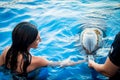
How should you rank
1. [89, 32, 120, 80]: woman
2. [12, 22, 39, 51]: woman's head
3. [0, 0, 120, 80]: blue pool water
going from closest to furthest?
[89, 32, 120, 80]: woman < [12, 22, 39, 51]: woman's head < [0, 0, 120, 80]: blue pool water

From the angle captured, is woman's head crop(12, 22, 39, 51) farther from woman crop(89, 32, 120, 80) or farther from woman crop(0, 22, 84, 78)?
woman crop(89, 32, 120, 80)

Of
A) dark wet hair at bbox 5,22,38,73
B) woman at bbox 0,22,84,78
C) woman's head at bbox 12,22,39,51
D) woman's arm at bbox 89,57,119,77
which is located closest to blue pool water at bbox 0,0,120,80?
woman at bbox 0,22,84,78

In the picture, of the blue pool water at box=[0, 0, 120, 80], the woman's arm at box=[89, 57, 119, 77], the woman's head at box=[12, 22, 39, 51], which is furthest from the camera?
the blue pool water at box=[0, 0, 120, 80]

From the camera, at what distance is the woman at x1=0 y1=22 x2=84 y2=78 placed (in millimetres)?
4171

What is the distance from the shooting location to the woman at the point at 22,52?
417 centimetres

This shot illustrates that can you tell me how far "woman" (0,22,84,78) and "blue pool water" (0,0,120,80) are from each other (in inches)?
21.7

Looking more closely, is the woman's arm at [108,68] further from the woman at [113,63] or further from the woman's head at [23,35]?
the woman's head at [23,35]

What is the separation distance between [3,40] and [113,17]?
3.87 m

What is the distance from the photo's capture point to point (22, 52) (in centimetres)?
433

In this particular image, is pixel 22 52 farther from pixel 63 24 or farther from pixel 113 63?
pixel 63 24

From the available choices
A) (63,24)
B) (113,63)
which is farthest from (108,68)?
(63,24)

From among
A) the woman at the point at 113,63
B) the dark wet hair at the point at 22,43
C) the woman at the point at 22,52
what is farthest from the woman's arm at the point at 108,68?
the dark wet hair at the point at 22,43

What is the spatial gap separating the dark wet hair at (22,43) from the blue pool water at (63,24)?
26.0 inches

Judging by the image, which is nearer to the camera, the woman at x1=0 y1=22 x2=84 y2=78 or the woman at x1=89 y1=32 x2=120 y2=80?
the woman at x1=89 y1=32 x2=120 y2=80
